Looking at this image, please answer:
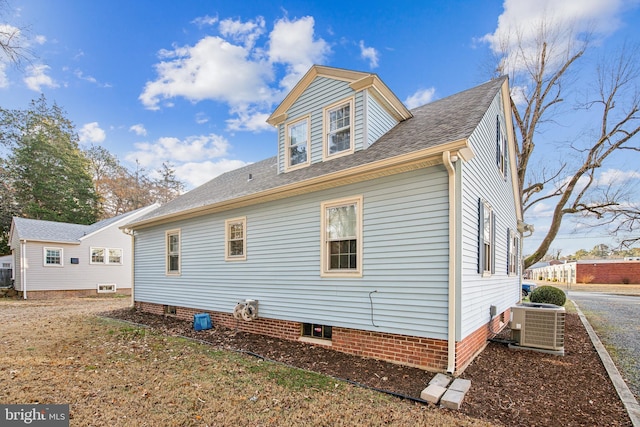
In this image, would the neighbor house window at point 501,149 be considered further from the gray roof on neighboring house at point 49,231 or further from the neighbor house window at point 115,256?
the neighbor house window at point 115,256

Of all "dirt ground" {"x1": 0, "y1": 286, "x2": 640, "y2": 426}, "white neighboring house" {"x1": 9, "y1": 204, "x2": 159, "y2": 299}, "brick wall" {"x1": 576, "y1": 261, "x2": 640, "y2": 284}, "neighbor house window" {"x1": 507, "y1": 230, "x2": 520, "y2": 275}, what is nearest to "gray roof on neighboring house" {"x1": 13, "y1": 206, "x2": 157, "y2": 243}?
"white neighboring house" {"x1": 9, "y1": 204, "x2": 159, "y2": 299}

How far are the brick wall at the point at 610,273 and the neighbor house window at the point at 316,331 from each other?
4197 cm

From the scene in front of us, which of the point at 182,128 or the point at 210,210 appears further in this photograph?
the point at 182,128

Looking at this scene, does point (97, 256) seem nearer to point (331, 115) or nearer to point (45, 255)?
point (45, 255)

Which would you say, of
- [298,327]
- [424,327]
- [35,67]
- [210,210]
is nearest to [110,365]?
[298,327]

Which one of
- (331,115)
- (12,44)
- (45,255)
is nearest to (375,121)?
(331,115)

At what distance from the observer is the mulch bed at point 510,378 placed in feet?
12.3

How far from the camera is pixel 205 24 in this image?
1055cm

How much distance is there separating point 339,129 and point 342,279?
3.49m

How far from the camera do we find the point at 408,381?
4.70m

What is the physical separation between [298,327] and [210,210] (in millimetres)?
4396

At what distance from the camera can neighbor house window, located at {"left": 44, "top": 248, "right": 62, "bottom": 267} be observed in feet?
61.5

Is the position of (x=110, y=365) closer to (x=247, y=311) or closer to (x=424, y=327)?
(x=247, y=311)

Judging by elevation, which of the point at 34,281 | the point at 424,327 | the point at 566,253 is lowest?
the point at 566,253
